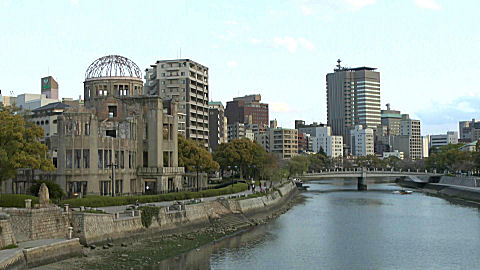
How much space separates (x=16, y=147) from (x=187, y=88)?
3693 inches

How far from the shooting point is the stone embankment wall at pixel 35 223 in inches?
1838

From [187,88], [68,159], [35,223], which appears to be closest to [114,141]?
[68,159]

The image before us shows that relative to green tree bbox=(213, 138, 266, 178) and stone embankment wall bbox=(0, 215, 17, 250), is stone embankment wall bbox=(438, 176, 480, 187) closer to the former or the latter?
green tree bbox=(213, 138, 266, 178)

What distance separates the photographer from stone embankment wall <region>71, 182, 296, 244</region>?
50666 mm

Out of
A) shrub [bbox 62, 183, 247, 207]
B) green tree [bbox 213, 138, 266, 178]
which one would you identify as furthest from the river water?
green tree [bbox 213, 138, 266, 178]

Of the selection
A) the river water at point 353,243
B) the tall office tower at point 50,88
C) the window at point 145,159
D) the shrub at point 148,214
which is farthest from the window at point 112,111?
the tall office tower at point 50,88

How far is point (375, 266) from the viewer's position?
2037 inches

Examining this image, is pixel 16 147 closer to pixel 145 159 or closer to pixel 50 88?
pixel 145 159

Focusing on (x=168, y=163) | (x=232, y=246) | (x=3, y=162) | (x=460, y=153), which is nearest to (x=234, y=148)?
(x=168, y=163)

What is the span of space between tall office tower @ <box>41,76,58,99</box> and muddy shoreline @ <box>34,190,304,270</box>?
96.1 m

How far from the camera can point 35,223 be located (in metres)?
47.1

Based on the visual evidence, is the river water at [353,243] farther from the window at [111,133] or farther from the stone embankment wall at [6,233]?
the window at [111,133]

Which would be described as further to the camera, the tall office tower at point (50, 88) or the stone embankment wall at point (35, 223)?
the tall office tower at point (50, 88)

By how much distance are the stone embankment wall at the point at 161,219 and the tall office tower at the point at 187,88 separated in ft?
210
